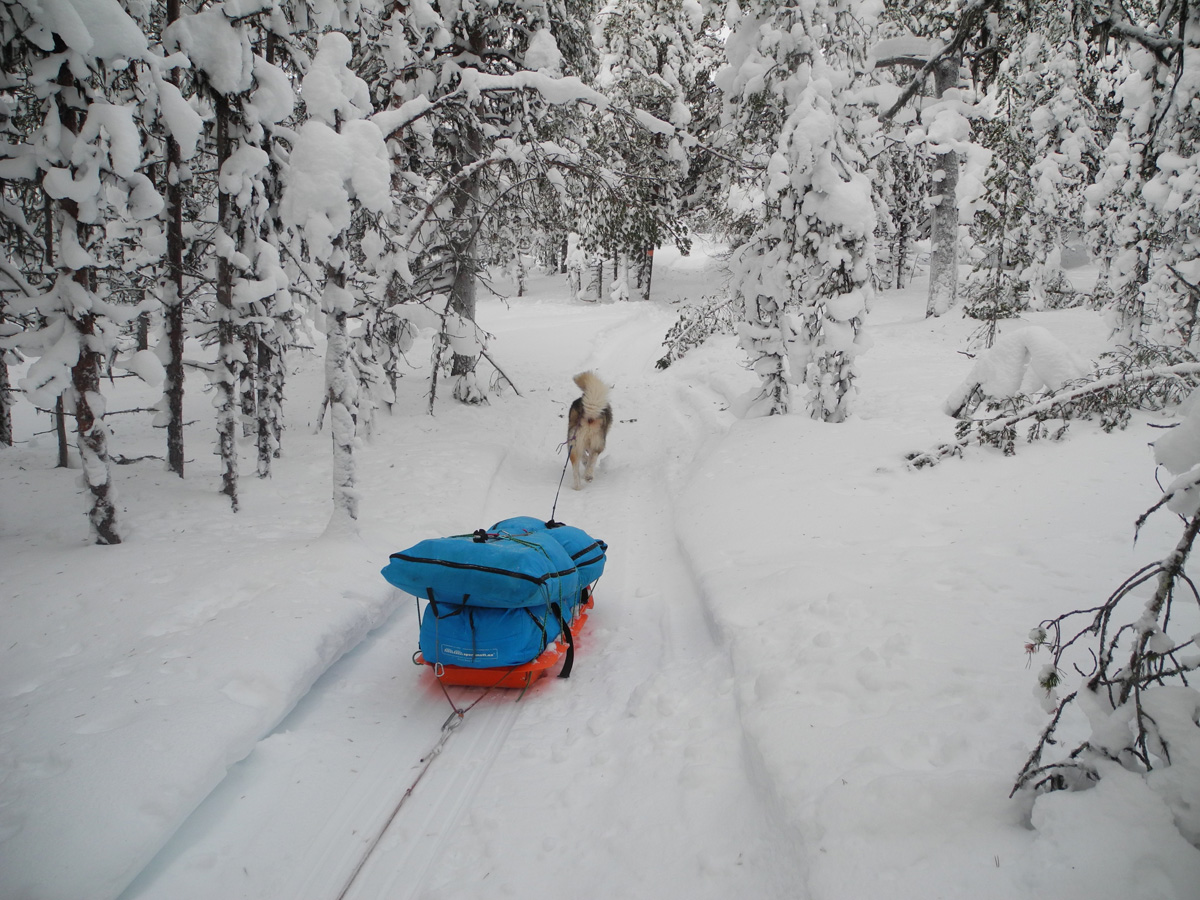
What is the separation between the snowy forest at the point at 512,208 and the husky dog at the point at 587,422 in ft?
8.14

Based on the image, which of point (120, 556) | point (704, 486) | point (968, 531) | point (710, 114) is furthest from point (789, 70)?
point (120, 556)

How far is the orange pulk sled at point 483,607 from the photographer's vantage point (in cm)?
379

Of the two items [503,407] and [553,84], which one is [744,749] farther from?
[503,407]

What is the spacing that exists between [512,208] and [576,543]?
6332 millimetres

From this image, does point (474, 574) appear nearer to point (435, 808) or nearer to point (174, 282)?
point (435, 808)

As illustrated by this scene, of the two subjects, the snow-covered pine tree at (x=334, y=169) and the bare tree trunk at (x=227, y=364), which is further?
the bare tree trunk at (x=227, y=364)

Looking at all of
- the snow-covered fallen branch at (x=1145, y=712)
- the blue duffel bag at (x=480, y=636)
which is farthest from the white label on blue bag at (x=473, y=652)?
the snow-covered fallen branch at (x=1145, y=712)

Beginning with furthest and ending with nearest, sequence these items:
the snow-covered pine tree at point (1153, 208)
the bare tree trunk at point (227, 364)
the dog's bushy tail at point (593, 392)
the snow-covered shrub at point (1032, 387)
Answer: the snow-covered pine tree at point (1153, 208) < the dog's bushy tail at point (593, 392) < the bare tree trunk at point (227, 364) < the snow-covered shrub at point (1032, 387)

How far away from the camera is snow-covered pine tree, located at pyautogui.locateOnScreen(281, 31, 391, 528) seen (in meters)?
4.93

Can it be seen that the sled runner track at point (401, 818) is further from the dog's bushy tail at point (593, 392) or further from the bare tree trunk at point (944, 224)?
the bare tree trunk at point (944, 224)

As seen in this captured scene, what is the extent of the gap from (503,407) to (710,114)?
6707 millimetres

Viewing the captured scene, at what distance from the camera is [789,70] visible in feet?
26.4

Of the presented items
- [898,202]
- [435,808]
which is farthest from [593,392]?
[898,202]

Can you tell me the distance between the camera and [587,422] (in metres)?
8.76
